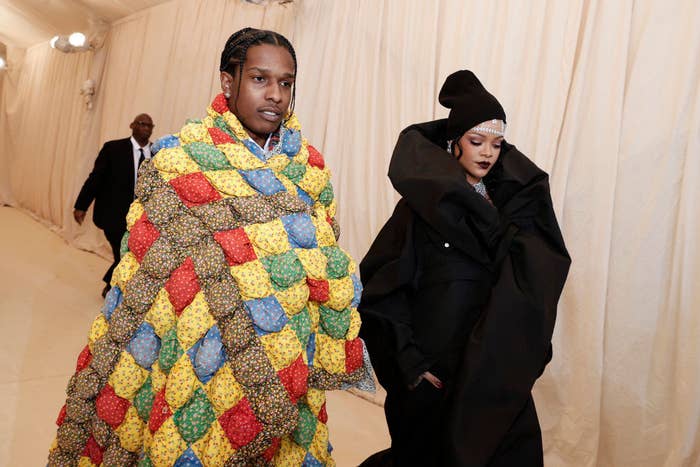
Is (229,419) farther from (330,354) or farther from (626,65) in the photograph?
(626,65)

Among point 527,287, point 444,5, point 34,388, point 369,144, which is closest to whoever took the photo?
point 527,287

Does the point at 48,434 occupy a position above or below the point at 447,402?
below

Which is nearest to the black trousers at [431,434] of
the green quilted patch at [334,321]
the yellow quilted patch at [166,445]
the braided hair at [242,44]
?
the green quilted patch at [334,321]

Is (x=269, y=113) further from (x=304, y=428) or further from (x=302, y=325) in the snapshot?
(x=304, y=428)

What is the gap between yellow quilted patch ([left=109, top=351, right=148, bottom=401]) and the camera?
1.27 metres

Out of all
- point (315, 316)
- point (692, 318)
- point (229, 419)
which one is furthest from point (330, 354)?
point (692, 318)

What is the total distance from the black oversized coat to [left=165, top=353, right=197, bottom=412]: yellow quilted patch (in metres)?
0.72

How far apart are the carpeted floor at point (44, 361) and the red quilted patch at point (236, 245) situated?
5.34 ft

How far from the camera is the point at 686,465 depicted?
2.23 metres

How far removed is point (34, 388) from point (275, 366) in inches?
89.6

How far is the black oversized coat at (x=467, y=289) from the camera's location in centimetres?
158

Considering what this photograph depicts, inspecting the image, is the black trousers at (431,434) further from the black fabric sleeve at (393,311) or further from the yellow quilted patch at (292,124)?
the yellow quilted patch at (292,124)

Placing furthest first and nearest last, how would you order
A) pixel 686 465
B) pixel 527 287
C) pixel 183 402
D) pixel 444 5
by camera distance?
pixel 444 5, pixel 686 465, pixel 527 287, pixel 183 402

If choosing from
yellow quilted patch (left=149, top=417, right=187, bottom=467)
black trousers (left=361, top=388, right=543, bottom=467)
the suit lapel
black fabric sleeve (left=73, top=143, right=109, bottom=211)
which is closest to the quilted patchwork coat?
yellow quilted patch (left=149, top=417, right=187, bottom=467)
